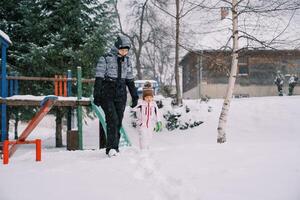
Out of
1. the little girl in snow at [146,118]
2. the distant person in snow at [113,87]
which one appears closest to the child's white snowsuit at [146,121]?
the little girl in snow at [146,118]

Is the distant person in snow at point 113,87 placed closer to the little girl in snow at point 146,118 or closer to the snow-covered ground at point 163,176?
the snow-covered ground at point 163,176

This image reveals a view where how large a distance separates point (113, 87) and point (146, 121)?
4.21 ft

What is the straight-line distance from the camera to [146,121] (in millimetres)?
7266

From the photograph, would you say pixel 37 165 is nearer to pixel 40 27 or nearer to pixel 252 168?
pixel 252 168

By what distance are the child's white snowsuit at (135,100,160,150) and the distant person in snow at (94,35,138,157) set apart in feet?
2.90

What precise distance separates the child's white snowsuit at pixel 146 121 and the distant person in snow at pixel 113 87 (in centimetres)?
88

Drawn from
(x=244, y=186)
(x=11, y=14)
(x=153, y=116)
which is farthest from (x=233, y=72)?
(x=11, y=14)

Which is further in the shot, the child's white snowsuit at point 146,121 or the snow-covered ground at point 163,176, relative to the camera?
the child's white snowsuit at point 146,121

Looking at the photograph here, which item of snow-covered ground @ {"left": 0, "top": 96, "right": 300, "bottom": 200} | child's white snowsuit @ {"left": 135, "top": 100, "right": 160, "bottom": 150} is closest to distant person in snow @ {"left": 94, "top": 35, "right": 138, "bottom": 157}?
snow-covered ground @ {"left": 0, "top": 96, "right": 300, "bottom": 200}

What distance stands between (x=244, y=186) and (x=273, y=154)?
5.67 ft

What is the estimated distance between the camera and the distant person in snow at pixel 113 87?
6.14m

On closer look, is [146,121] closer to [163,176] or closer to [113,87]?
[113,87]

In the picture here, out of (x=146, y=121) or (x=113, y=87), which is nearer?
(x=113, y=87)

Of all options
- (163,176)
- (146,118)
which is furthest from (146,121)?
(163,176)
